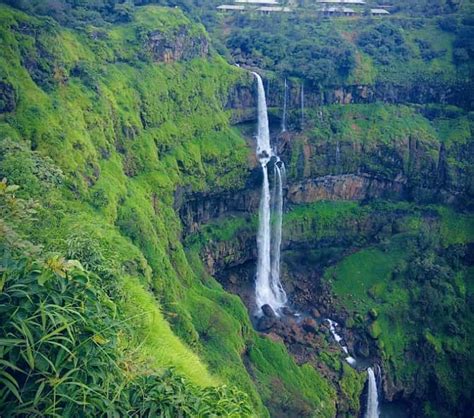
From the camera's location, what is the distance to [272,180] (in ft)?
111

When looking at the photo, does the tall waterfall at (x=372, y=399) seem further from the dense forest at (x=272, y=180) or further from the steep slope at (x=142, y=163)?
the steep slope at (x=142, y=163)

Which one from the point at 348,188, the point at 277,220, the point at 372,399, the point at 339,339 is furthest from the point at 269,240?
the point at 372,399

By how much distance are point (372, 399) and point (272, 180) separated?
14611 mm

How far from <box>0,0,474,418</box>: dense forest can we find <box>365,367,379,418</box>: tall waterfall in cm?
8

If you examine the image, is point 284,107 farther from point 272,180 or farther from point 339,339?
point 339,339

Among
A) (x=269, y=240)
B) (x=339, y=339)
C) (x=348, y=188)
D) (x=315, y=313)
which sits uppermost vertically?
(x=348, y=188)

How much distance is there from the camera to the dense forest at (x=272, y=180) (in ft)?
61.6

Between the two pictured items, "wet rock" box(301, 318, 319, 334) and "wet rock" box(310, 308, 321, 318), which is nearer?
"wet rock" box(301, 318, 319, 334)

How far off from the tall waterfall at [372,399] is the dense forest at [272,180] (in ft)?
0.25

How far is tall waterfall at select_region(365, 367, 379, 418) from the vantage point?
2672 centimetres

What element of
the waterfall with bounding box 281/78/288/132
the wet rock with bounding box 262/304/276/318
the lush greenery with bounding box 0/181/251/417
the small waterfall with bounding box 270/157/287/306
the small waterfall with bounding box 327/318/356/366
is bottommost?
the small waterfall with bounding box 327/318/356/366

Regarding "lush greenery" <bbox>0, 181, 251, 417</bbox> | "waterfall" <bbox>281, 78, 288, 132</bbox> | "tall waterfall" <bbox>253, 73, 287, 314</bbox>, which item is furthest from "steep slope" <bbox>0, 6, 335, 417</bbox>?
"waterfall" <bbox>281, 78, 288, 132</bbox>

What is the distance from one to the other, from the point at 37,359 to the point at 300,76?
3517cm

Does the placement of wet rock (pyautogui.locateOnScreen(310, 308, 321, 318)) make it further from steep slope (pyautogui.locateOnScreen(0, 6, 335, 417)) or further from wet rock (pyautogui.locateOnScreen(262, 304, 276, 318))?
steep slope (pyautogui.locateOnScreen(0, 6, 335, 417))
